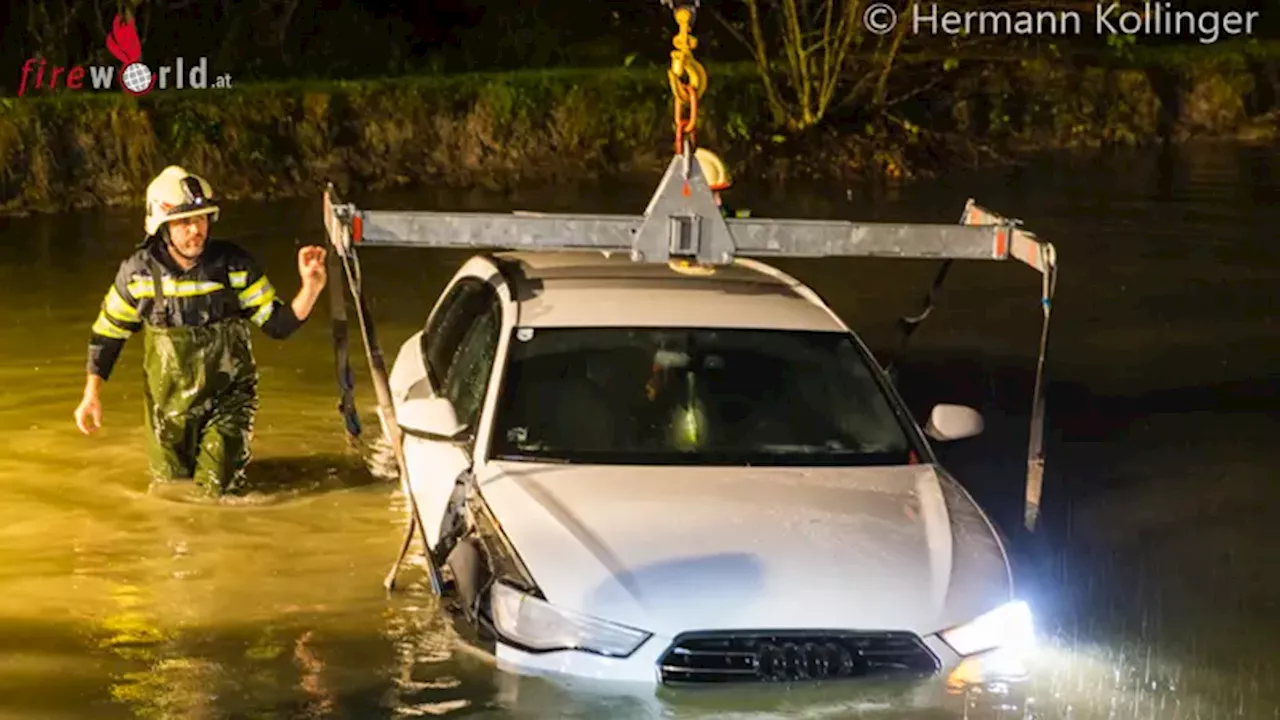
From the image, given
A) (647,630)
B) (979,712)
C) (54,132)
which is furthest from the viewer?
(54,132)

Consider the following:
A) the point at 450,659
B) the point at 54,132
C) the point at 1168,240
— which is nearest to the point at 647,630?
the point at 450,659

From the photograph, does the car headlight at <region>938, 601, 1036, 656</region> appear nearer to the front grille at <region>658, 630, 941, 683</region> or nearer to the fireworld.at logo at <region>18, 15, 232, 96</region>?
the front grille at <region>658, 630, 941, 683</region>

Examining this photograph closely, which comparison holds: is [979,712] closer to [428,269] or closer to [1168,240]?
[428,269]

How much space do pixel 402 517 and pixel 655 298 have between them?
227 centimetres

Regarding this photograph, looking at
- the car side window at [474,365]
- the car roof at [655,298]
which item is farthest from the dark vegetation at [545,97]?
the car roof at [655,298]

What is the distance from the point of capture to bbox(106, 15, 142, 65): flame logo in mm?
25984

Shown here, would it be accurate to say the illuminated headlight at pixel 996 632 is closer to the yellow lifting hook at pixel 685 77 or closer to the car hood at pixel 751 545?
the car hood at pixel 751 545

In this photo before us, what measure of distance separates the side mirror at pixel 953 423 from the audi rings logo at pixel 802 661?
1.55 metres

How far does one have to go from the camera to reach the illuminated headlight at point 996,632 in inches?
260

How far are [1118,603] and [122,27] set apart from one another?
20365 mm

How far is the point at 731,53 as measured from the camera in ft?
100

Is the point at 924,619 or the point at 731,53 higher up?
the point at 731,53

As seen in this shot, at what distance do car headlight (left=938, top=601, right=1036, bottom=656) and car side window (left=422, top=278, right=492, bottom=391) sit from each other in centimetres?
284

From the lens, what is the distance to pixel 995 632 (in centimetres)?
668
